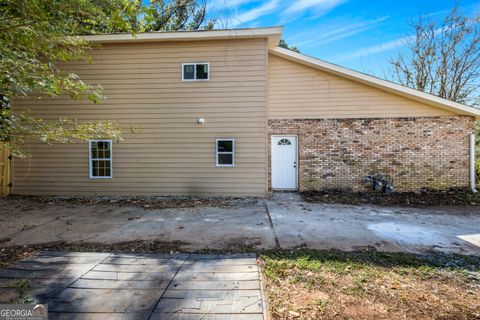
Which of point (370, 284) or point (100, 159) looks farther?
point (100, 159)

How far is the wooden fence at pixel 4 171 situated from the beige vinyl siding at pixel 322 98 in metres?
9.41

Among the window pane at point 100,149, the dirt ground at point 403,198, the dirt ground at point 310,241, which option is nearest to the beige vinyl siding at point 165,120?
the window pane at point 100,149

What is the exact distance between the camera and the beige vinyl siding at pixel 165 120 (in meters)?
7.98

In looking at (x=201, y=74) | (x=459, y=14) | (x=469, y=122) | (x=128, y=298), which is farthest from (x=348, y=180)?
(x=459, y=14)

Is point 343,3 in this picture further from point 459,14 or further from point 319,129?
point 459,14

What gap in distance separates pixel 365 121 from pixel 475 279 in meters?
6.67

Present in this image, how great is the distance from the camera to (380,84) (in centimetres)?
835

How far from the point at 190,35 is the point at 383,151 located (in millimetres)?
7876

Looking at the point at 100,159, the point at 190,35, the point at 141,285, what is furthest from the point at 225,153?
the point at 141,285

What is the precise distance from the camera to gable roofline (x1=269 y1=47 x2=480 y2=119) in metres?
8.18

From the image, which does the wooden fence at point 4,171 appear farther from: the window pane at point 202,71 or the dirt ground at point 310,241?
the window pane at point 202,71

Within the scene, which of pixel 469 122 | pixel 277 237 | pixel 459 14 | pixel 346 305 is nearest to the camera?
pixel 346 305

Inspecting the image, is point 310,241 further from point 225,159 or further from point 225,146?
point 225,146

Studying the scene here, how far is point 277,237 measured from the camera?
14.5ft
